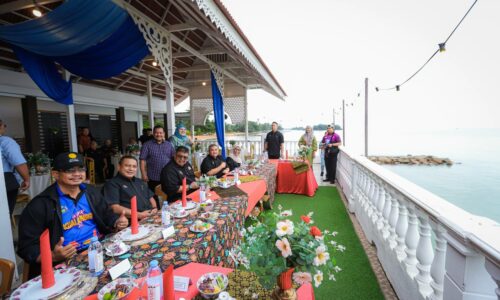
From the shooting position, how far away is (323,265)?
2.64 ft

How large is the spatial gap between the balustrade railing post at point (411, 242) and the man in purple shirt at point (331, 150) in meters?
3.91

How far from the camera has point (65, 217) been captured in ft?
4.85

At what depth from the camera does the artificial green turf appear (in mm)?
1895

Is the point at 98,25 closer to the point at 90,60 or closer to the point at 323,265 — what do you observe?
the point at 90,60

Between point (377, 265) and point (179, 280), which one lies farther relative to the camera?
point (377, 265)

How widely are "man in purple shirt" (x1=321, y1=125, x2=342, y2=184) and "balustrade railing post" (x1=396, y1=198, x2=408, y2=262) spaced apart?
12.1 feet

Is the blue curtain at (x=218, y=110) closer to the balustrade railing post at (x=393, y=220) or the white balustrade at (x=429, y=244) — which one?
the white balustrade at (x=429, y=244)

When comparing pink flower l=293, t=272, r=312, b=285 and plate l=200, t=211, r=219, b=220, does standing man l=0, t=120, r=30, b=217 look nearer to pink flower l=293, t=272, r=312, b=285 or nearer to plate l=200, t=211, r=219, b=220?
plate l=200, t=211, r=219, b=220

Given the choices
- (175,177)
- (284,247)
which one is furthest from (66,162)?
(284,247)

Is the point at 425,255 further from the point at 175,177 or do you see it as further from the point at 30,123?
the point at 30,123

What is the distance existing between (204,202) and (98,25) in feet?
8.62

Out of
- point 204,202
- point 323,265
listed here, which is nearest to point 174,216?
point 204,202

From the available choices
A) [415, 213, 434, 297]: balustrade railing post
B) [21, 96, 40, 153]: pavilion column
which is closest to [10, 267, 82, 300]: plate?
[415, 213, 434, 297]: balustrade railing post

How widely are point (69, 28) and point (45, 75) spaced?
1.83 m
